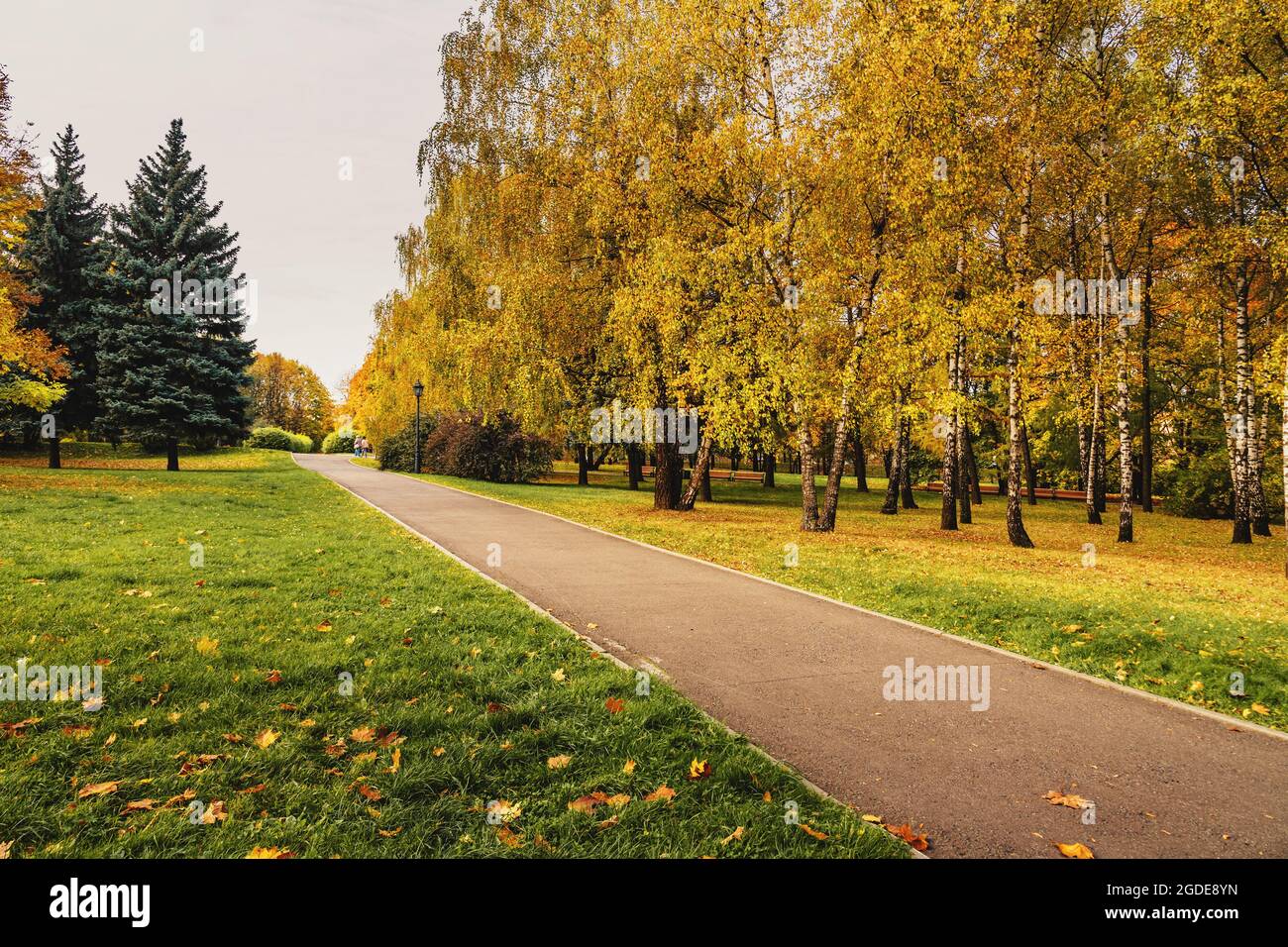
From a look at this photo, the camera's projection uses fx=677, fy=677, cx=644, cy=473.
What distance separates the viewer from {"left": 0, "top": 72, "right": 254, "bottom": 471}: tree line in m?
24.7

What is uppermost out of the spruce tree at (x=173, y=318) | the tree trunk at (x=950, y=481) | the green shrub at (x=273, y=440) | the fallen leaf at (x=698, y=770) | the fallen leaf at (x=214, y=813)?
the spruce tree at (x=173, y=318)

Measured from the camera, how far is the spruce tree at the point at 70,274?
26.8 m

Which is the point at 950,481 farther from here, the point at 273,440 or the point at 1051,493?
the point at 273,440

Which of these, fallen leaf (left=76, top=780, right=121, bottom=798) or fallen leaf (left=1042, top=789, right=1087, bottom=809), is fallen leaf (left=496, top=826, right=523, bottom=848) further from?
fallen leaf (left=1042, top=789, right=1087, bottom=809)

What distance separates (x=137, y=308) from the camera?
25719 millimetres

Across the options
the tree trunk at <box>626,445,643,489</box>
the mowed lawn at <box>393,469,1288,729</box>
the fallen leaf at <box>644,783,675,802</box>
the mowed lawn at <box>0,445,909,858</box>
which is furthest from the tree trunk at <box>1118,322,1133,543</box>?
the tree trunk at <box>626,445,643,489</box>

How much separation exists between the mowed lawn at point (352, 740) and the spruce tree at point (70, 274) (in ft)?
80.1

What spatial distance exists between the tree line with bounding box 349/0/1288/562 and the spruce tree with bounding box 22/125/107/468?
16.8 metres

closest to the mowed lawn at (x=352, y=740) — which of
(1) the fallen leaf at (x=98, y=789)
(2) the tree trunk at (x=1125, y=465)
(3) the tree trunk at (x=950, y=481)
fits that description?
(1) the fallen leaf at (x=98, y=789)

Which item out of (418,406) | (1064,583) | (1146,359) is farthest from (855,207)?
(418,406)

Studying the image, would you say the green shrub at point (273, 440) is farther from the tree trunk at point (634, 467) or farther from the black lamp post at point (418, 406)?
the tree trunk at point (634, 467)
